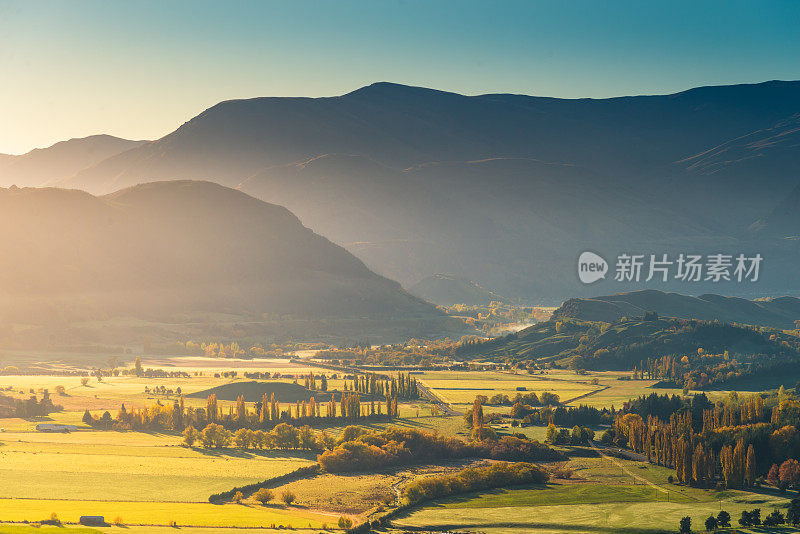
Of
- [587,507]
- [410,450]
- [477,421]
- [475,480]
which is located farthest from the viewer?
[477,421]

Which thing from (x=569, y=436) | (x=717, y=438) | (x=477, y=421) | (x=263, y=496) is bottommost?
(x=263, y=496)

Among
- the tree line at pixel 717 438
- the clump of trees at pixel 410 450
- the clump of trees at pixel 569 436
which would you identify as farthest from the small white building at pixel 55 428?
the tree line at pixel 717 438

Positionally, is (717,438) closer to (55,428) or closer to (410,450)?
(410,450)

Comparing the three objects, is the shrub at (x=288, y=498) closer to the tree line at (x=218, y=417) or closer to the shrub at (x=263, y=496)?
the shrub at (x=263, y=496)

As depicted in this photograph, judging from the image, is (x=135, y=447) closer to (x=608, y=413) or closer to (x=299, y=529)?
(x=299, y=529)

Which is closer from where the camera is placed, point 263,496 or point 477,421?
point 263,496

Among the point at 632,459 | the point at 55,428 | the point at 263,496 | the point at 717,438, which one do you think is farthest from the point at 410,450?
the point at 55,428

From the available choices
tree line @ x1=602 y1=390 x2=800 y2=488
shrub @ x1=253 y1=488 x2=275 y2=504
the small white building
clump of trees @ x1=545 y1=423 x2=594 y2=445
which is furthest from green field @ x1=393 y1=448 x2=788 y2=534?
the small white building

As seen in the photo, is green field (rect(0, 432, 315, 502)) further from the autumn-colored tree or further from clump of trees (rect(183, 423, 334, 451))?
the autumn-colored tree

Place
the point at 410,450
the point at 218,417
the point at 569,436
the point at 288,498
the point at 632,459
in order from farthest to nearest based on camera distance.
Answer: the point at 218,417, the point at 569,436, the point at 410,450, the point at 632,459, the point at 288,498
